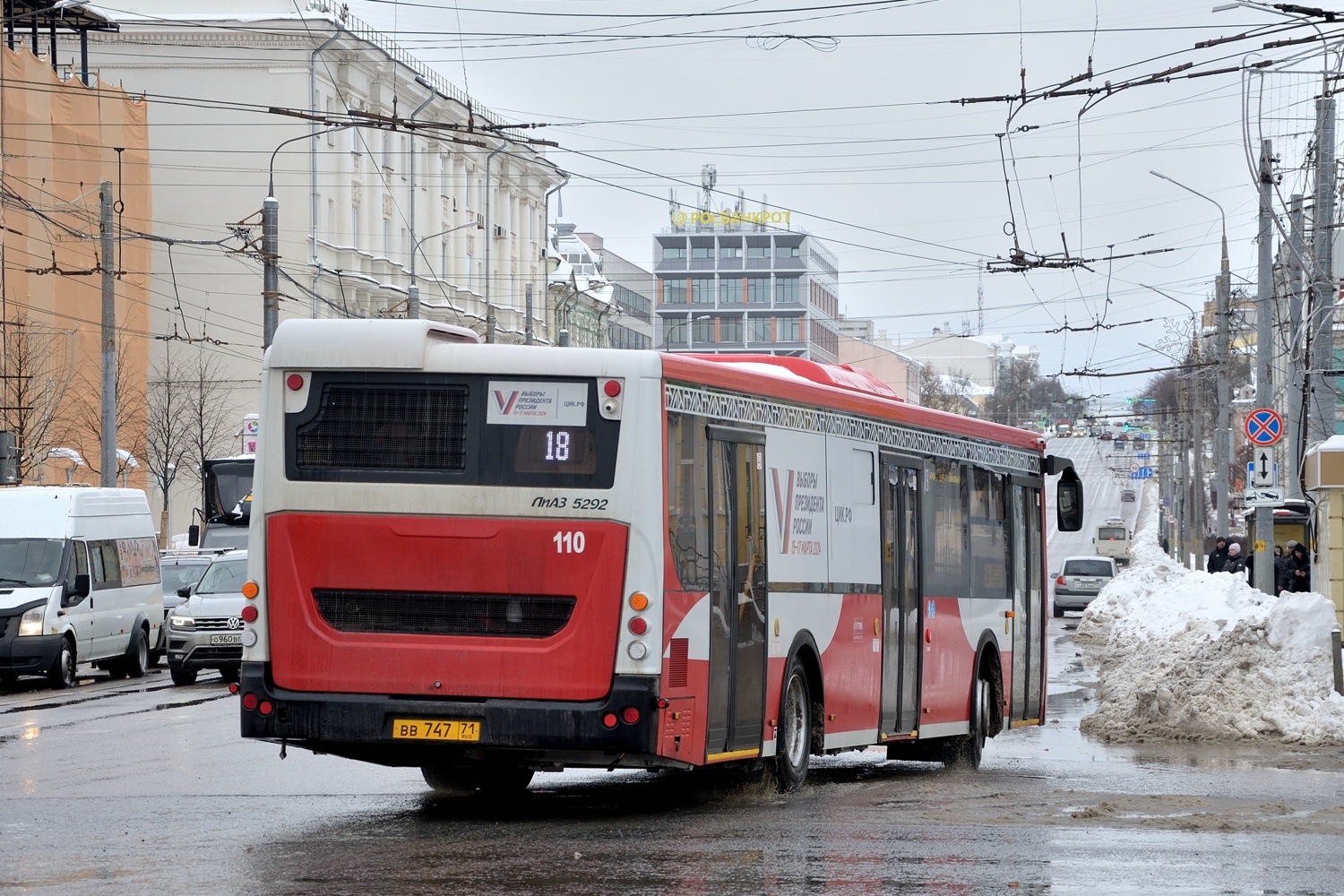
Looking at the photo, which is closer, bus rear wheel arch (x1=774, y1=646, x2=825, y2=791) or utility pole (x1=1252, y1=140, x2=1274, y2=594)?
bus rear wheel arch (x1=774, y1=646, x2=825, y2=791)

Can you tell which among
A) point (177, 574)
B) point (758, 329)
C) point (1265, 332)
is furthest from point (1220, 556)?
point (758, 329)

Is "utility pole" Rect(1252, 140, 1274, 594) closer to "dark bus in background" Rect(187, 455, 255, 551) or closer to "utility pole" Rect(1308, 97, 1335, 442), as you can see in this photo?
"utility pole" Rect(1308, 97, 1335, 442)

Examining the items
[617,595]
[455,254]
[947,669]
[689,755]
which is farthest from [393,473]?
[455,254]

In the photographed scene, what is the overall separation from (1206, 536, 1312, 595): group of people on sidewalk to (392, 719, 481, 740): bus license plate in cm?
1923

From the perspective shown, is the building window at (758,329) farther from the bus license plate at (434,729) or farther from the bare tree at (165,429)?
the bus license plate at (434,729)

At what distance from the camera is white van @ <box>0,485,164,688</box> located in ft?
84.0

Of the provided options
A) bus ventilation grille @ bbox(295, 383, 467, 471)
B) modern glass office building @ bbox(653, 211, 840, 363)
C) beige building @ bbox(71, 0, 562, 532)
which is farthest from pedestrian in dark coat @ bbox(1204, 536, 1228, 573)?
modern glass office building @ bbox(653, 211, 840, 363)

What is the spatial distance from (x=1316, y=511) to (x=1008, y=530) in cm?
1661

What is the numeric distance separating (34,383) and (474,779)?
3938 centimetres

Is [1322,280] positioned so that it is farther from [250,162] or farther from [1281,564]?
[250,162]

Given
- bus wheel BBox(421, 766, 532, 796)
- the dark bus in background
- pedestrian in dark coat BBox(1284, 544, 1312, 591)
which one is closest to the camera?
bus wheel BBox(421, 766, 532, 796)

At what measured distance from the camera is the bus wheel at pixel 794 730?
40.8 ft

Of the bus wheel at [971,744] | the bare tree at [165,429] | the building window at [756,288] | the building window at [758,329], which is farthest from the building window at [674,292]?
the bus wheel at [971,744]

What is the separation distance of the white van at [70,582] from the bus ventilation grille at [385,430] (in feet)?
51.9
